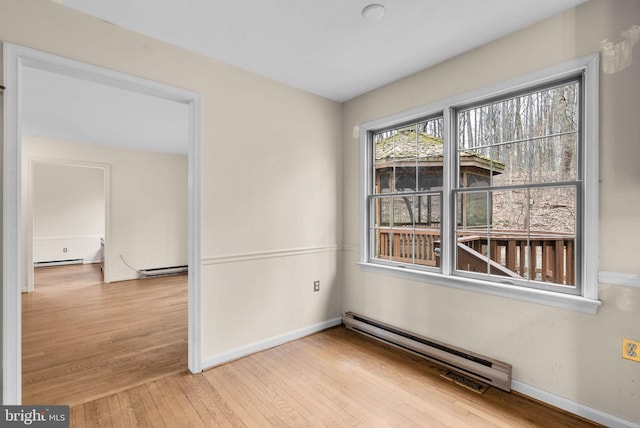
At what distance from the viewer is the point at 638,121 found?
1.74 metres

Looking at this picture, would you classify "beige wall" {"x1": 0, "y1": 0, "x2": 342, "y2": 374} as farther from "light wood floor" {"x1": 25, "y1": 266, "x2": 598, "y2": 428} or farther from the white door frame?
"light wood floor" {"x1": 25, "y1": 266, "x2": 598, "y2": 428}

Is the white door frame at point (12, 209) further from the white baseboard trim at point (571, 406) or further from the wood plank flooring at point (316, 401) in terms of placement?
the white baseboard trim at point (571, 406)

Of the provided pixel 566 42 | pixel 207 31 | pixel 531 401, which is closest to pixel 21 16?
pixel 207 31

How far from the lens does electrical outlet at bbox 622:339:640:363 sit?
175 cm

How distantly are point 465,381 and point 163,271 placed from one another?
5932 mm

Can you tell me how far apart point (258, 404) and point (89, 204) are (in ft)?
27.9

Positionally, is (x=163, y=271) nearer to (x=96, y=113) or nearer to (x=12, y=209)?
(x=96, y=113)

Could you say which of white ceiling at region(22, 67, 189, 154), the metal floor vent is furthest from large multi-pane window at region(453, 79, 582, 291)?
white ceiling at region(22, 67, 189, 154)

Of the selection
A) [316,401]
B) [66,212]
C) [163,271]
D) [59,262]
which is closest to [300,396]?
[316,401]

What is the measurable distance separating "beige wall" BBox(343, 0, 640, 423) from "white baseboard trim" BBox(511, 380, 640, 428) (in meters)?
0.03

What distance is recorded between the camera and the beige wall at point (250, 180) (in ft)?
7.09

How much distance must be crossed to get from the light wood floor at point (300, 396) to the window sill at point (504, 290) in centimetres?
70

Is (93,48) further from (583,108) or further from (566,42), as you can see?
(583,108)

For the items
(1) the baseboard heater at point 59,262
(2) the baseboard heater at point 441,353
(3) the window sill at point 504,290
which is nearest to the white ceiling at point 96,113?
(3) the window sill at point 504,290
